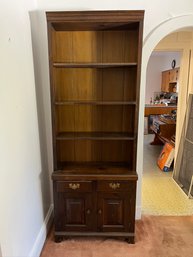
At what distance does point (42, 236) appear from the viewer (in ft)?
6.88

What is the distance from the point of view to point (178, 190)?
3.20m

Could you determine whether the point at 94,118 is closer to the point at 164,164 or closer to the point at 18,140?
the point at 18,140

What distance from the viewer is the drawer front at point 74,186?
200 centimetres

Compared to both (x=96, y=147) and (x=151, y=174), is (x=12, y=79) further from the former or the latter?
(x=151, y=174)

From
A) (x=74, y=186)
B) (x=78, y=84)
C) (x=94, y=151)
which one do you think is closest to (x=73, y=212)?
(x=74, y=186)

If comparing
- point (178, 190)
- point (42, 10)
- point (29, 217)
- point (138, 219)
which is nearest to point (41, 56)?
point (42, 10)

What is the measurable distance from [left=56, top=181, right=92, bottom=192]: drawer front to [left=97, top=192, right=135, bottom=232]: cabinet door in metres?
0.15

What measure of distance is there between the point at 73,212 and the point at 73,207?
2.2 inches

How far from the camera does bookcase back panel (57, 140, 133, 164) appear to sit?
2.30m

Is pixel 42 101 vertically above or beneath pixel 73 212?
above

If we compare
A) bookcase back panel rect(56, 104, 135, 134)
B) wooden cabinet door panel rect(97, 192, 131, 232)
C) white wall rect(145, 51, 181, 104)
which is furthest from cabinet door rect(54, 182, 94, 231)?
white wall rect(145, 51, 181, 104)

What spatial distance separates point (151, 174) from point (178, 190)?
2.12ft

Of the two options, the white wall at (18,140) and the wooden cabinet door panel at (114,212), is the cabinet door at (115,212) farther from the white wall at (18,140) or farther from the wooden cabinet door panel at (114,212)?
the white wall at (18,140)

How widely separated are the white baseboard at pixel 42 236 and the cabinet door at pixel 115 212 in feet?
1.86
